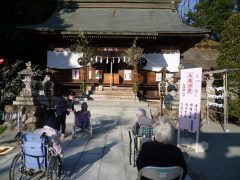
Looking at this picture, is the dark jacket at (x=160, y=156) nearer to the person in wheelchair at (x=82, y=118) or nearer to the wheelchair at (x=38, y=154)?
the wheelchair at (x=38, y=154)

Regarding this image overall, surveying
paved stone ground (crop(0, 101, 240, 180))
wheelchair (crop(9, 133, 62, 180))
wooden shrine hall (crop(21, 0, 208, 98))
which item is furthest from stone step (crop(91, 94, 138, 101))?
wheelchair (crop(9, 133, 62, 180))

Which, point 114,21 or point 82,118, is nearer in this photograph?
point 82,118

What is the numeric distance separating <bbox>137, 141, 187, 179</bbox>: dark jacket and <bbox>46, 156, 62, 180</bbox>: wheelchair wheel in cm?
241

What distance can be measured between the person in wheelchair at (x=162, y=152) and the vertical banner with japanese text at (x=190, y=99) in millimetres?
4830

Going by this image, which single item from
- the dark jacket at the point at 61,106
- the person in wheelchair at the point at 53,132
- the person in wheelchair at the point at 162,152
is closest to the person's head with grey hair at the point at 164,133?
the person in wheelchair at the point at 162,152

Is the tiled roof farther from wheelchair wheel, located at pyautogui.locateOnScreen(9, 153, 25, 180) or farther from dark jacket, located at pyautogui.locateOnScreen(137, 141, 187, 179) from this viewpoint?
dark jacket, located at pyautogui.locateOnScreen(137, 141, 187, 179)

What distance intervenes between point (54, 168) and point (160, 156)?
2.85 metres

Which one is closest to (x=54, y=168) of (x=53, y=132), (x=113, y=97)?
(x=53, y=132)

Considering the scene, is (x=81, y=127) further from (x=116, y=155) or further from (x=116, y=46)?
(x=116, y=46)

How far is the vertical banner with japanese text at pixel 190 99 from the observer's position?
9117 millimetres

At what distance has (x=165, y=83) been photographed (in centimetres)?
1766

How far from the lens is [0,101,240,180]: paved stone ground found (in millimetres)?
7535

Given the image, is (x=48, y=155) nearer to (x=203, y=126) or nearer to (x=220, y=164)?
(x=220, y=164)

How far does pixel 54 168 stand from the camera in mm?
6527
